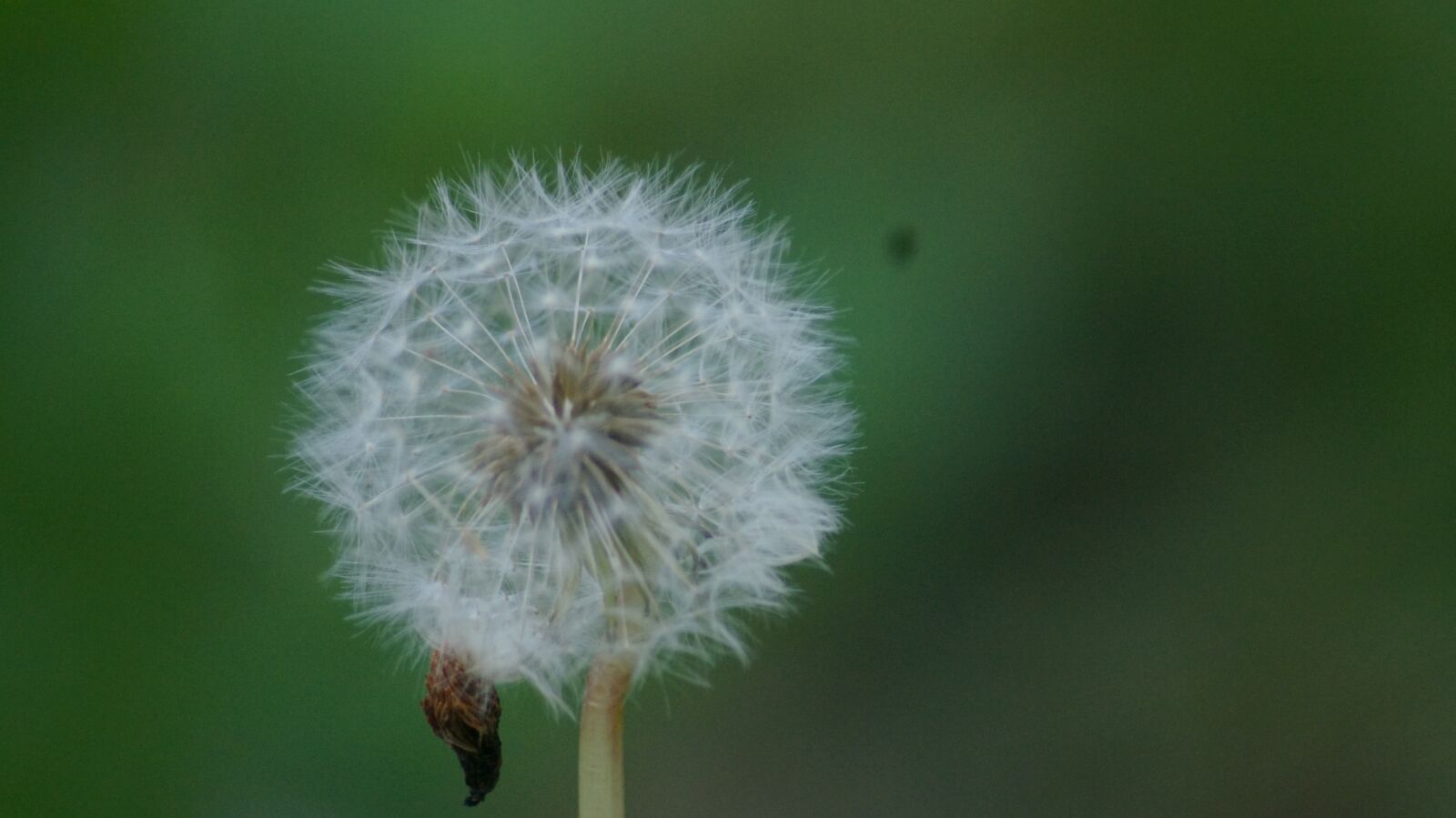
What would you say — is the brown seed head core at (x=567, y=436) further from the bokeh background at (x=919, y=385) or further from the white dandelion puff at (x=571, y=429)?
the bokeh background at (x=919, y=385)

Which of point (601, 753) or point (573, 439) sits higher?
point (573, 439)

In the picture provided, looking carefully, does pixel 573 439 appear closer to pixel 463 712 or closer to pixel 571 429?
pixel 571 429

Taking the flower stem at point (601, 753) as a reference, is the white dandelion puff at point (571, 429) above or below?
above

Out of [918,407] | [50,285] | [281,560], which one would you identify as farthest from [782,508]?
[50,285]

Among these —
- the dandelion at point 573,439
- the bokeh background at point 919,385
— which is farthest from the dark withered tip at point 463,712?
the bokeh background at point 919,385

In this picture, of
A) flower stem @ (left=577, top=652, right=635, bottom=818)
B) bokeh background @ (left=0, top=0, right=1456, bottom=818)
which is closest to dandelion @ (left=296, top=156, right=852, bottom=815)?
flower stem @ (left=577, top=652, right=635, bottom=818)

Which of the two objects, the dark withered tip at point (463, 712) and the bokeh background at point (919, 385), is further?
the bokeh background at point (919, 385)

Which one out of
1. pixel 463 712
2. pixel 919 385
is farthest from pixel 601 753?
pixel 919 385
